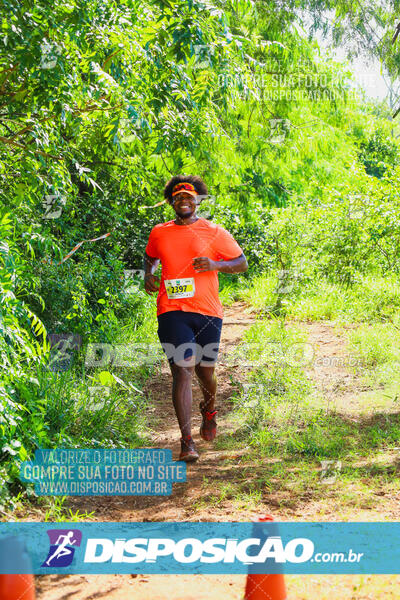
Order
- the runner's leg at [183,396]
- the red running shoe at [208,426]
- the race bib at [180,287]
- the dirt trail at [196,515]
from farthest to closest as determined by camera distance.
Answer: the red running shoe at [208,426], the race bib at [180,287], the runner's leg at [183,396], the dirt trail at [196,515]

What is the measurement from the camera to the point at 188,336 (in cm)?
516

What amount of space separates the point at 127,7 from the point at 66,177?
1.50 meters

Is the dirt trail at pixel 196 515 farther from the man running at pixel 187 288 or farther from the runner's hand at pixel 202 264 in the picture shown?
the runner's hand at pixel 202 264

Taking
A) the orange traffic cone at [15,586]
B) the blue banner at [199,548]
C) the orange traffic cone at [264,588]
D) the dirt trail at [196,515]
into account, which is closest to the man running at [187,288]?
the dirt trail at [196,515]

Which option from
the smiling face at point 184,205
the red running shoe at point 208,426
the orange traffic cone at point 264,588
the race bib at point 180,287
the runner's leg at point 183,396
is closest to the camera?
the orange traffic cone at point 264,588

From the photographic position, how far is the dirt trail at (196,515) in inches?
131

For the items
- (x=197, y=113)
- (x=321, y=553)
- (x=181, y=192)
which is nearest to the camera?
(x=321, y=553)

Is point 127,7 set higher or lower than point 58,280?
higher

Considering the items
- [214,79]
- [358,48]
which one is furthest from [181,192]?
[358,48]

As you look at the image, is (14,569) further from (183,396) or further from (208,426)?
(208,426)

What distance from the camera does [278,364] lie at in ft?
23.8

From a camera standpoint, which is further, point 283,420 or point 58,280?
Result: point 58,280

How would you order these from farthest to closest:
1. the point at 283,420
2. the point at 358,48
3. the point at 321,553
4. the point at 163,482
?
1. the point at 358,48
2. the point at 283,420
3. the point at 163,482
4. the point at 321,553

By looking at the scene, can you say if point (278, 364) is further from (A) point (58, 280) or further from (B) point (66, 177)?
(B) point (66, 177)
